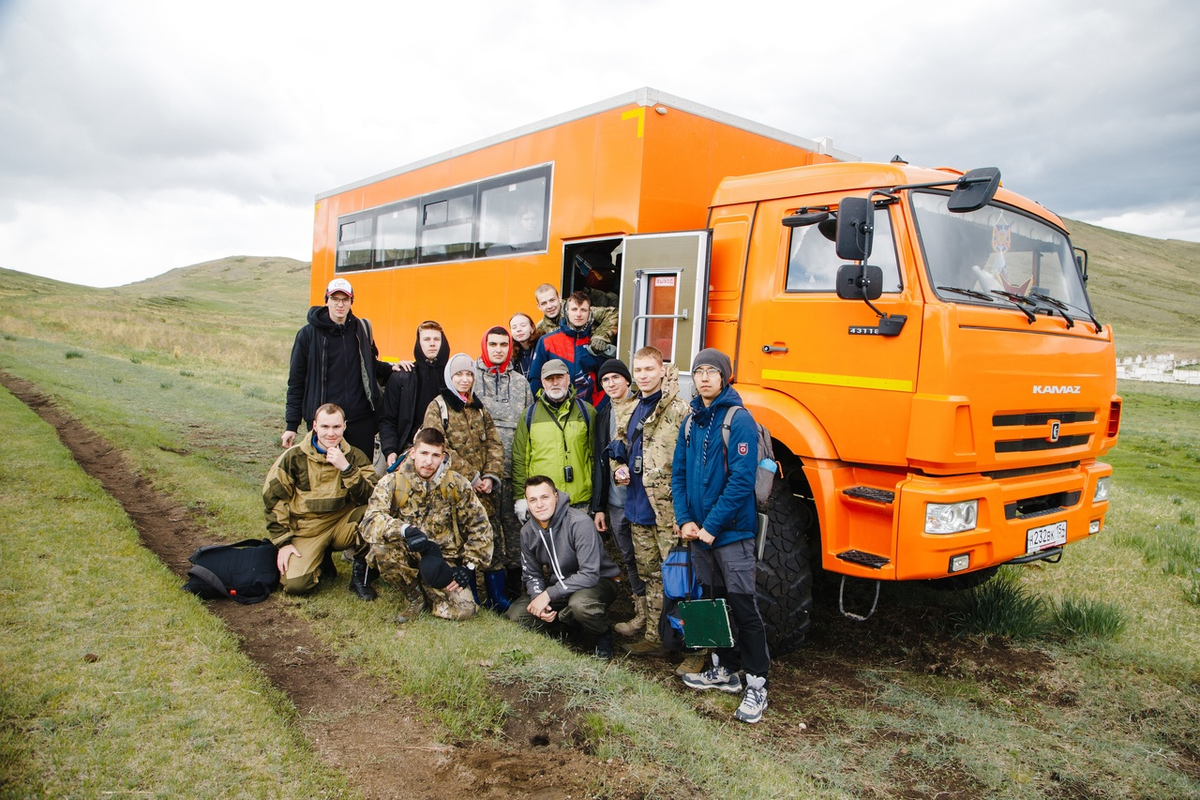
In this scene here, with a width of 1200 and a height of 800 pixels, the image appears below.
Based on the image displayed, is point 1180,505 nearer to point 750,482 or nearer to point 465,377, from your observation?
point 750,482

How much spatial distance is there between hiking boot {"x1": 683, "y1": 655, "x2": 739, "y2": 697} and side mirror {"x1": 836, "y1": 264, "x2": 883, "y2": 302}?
89.3 inches

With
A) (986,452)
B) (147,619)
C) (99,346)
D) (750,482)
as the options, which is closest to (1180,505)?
(986,452)

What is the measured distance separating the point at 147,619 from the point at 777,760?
11.8 feet

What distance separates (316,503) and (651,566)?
2421 mm

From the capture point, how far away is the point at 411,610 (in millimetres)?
5008

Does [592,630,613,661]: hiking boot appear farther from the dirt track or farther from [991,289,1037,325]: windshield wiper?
[991,289,1037,325]: windshield wiper

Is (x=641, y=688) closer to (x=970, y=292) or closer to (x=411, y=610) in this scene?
(x=411, y=610)

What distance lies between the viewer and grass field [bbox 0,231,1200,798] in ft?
10.7

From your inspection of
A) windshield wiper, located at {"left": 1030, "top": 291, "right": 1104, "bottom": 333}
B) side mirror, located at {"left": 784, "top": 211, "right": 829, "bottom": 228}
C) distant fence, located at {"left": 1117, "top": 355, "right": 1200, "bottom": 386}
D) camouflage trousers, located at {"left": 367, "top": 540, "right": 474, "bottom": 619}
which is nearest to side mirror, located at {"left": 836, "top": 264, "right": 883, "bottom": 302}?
side mirror, located at {"left": 784, "top": 211, "right": 829, "bottom": 228}

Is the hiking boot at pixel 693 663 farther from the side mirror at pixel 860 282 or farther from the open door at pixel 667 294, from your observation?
the side mirror at pixel 860 282

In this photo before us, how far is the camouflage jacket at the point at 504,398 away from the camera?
5.78 metres

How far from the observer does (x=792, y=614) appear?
14.9 feet

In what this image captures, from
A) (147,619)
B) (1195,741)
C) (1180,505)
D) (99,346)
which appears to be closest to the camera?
(1195,741)

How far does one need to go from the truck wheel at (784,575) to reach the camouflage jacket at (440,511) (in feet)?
6.16
